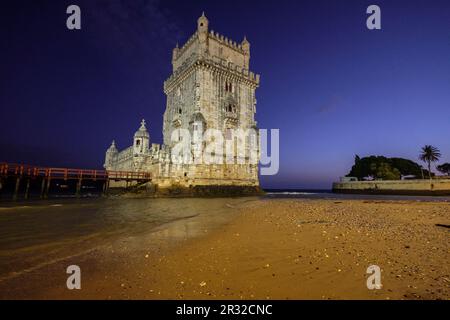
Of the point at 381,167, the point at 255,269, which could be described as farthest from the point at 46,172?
the point at 381,167

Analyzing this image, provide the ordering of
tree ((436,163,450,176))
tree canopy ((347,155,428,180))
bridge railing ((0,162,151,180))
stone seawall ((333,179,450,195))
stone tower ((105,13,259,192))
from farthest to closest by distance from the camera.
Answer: tree ((436,163,450,176))
tree canopy ((347,155,428,180))
stone seawall ((333,179,450,195))
stone tower ((105,13,259,192))
bridge railing ((0,162,151,180))

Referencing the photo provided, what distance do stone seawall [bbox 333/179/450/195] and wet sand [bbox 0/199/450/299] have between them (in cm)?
5315

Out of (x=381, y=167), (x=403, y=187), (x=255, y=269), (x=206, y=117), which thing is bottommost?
(x=255, y=269)

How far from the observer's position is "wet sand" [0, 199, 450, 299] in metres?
3.25

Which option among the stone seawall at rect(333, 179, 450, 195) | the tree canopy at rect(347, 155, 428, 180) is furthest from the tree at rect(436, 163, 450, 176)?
the stone seawall at rect(333, 179, 450, 195)

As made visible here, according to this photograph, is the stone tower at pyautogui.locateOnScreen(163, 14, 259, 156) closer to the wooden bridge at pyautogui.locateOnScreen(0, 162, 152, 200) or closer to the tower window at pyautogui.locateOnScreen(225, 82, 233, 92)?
the tower window at pyautogui.locateOnScreen(225, 82, 233, 92)

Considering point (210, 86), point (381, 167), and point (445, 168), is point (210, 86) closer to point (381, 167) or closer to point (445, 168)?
point (381, 167)

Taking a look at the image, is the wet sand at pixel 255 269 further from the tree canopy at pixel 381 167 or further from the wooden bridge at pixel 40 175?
the tree canopy at pixel 381 167

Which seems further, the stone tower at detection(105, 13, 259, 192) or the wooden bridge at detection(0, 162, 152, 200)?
the stone tower at detection(105, 13, 259, 192)

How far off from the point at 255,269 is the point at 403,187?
2389 inches

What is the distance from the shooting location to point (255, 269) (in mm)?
4168
